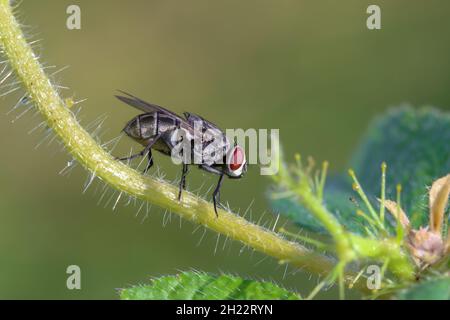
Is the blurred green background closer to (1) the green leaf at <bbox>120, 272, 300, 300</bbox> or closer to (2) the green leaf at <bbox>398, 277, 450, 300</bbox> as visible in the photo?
(1) the green leaf at <bbox>120, 272, 300, 300</bbox>

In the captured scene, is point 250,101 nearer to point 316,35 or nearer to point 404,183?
point 316,35

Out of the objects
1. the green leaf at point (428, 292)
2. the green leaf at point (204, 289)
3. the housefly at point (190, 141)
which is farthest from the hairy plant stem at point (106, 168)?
the housefly at point (190, 141)

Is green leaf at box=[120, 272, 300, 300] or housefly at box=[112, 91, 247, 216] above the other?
housefly at box=[112, 91, 247, 216]

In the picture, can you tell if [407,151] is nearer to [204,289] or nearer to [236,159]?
[236,159]

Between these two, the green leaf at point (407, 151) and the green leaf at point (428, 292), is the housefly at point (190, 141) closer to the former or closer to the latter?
the green leaf at point (407, 151)

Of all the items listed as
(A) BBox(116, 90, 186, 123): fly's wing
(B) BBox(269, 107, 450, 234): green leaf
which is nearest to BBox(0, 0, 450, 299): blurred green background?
(B) BBox(269, 107, 450, 234): green leaf

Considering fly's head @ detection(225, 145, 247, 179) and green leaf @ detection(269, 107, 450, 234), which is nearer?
fly's head @ detection(225, 145, 247, 179)

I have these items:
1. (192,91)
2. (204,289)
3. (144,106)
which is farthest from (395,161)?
(192,91)

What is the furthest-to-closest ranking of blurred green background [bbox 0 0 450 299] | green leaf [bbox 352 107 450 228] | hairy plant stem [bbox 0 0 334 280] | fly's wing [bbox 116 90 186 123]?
1. blurred green background [bbox 0 0 450 299]
2. green leaf [bbox 352 107 450 228]
3. fly's wing [bbox 116 90 186 123]
4. hairy plant stem [bbox 0 0 334 280]
